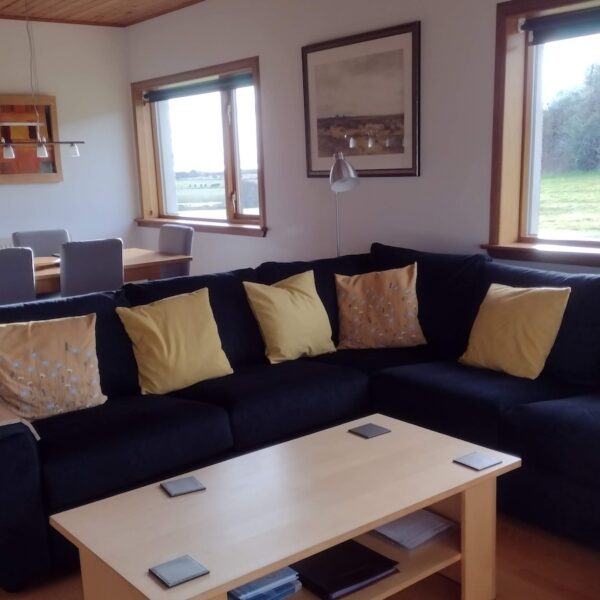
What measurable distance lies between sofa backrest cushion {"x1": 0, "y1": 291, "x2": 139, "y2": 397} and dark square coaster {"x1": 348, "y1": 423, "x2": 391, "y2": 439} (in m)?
1.06

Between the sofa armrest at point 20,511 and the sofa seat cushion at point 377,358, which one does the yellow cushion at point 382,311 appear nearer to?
the sofa seat cushion at point 377,358

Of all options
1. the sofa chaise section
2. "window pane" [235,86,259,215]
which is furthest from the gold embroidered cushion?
"window pane" [235,86,259,215]

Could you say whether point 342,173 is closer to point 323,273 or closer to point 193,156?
point 323,273

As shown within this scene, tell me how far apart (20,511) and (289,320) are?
4.87 feet

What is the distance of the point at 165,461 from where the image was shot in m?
2.55

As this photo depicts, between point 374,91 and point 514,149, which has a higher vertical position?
point 374,91

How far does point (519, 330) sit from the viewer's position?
9.53ft

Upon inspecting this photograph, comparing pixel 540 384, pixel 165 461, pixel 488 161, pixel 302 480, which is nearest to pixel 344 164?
pixel 488 161

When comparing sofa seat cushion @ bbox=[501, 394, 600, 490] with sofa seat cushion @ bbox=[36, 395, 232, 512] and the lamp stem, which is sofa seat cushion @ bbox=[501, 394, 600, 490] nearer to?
sofa seat cushion @ bbox=[36, 395, 232, 512]

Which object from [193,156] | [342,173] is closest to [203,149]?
[193,156]

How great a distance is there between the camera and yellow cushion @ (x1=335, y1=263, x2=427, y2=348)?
3.44 meters

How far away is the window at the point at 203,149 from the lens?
17.1 feet

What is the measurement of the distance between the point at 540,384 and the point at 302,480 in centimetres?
123

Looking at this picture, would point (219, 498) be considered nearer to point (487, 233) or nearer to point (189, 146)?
point (487, 233)
